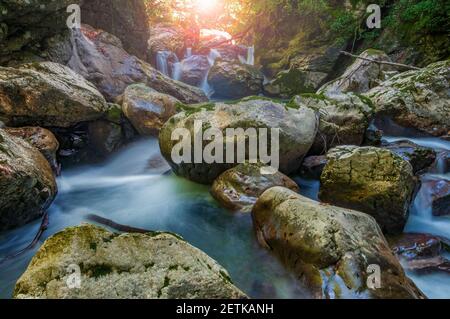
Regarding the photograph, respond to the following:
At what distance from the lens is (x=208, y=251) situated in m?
3.92

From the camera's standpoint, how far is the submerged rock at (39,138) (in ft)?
18.0

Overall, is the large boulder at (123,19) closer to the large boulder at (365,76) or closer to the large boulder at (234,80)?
the large boulder at (234,80)

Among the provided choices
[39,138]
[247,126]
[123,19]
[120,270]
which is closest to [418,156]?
[247,126]

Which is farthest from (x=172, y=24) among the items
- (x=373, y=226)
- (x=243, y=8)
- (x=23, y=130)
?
(x=373, y=226)

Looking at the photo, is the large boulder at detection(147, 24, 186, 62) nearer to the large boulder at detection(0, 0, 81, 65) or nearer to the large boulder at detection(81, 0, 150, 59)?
the large boulder at detection(81, 0, 150, 59)

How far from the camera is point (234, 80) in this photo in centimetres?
1362

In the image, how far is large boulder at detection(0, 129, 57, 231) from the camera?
3770mm

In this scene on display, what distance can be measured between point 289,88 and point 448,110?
7530 mm

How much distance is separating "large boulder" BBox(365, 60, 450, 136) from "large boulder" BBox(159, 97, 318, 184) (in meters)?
2.65

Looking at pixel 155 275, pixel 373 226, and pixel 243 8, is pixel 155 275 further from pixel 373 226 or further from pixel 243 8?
pixel 243 8

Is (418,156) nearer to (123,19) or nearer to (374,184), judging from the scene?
(374,184)

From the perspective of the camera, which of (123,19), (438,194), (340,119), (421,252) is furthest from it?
(123,19)

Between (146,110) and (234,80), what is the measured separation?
6745mm
